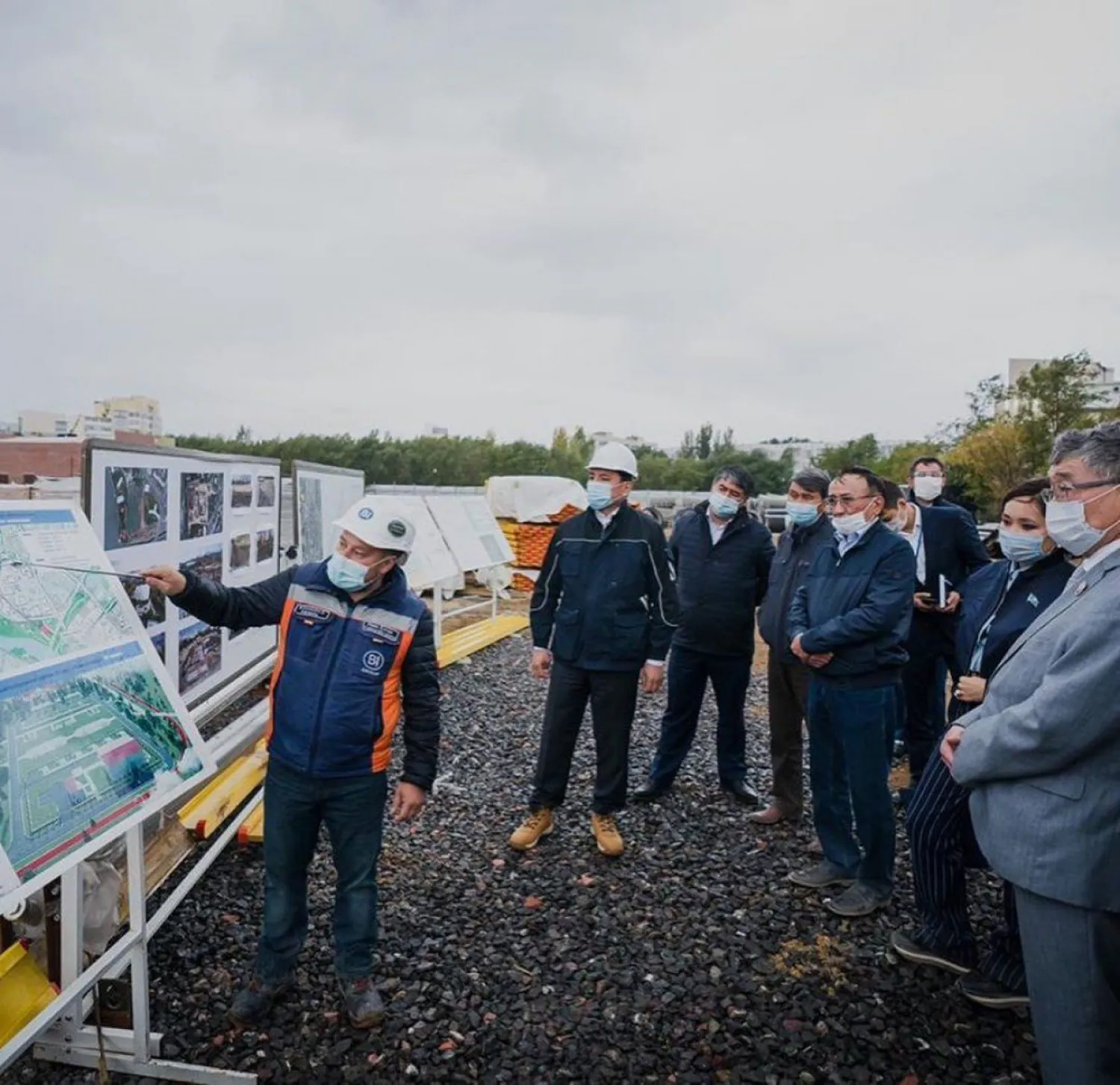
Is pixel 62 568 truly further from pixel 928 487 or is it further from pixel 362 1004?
pixel 928 487

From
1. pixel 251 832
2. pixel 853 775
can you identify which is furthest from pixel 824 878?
pixel 251 832

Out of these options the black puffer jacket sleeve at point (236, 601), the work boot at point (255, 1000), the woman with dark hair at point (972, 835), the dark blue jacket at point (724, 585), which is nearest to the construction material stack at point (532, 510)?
the dark blue jacket at point (724, 585)

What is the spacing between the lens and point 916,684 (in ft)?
15.6

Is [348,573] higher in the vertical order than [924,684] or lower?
higher

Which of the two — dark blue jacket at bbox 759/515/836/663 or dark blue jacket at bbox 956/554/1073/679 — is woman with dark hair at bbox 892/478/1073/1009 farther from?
dark blue jacket at bbox 759/515/836/663

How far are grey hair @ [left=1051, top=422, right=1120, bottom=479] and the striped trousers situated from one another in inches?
48.9

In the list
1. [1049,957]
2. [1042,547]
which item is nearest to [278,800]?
[1049,957]

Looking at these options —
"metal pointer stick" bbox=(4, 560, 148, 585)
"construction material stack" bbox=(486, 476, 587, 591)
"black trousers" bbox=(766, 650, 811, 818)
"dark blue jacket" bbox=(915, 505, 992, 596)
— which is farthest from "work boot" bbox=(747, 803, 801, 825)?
"construction material stack" bbox=(486, 476, 587, 591)

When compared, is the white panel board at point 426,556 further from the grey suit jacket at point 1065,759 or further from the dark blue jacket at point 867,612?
the grey suit jacket at point 1065,759

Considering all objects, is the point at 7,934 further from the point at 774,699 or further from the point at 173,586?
the point at 774,699

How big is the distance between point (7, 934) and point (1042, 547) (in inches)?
152

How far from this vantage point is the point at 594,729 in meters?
3.81

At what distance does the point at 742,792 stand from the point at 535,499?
10.8 meters

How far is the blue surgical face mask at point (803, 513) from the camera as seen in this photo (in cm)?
400
